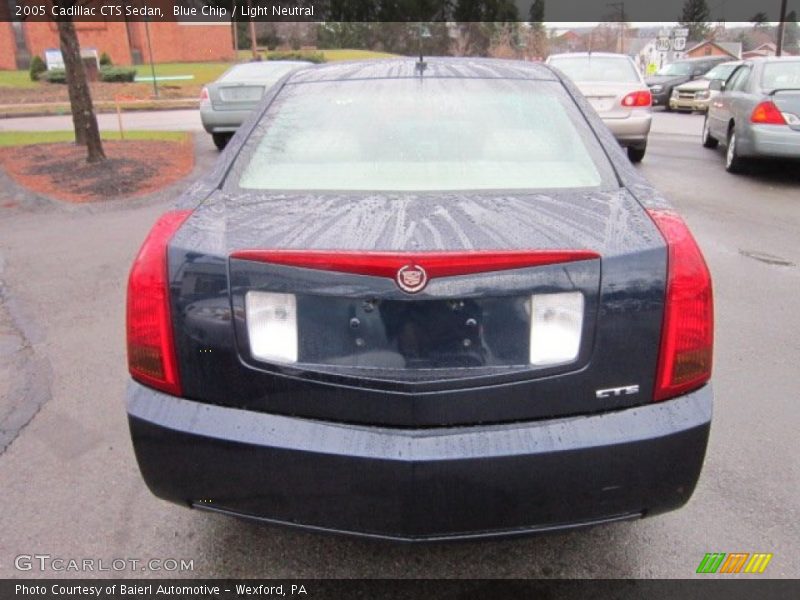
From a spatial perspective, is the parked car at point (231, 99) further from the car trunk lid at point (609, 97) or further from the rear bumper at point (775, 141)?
the rear bumper at point (775, 141)

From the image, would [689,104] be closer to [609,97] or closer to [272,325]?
[609,97]

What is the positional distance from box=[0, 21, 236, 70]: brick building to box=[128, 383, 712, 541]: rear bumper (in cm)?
5308

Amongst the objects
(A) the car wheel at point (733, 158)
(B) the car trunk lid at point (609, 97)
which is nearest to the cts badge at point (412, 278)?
(A) the car wheel at point (733, 158)

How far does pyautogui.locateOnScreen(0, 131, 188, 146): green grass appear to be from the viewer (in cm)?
1346

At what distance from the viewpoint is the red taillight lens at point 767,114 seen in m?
8.59

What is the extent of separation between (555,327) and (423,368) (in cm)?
37

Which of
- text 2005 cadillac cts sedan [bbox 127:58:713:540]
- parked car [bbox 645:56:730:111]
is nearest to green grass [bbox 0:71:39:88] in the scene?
parked car [bbox 645:56:730:111]

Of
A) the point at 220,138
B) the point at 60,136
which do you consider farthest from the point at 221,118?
the point at 60,136

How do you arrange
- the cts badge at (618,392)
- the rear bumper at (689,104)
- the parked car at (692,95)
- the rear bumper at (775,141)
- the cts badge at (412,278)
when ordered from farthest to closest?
1. the rear bumper at (689,104)
2. the parked car at (692,95)
3. the rear bumper at (775,141)
4. the cts badge at (618,392)
5. the cts badge at (412,278)

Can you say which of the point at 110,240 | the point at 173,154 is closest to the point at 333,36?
the point at 173,154

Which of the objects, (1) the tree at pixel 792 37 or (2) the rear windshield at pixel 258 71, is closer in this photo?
(2) the rear windshield at pixel 258 71

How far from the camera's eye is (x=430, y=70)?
307cm

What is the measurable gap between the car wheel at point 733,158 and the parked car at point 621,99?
1.15 meters

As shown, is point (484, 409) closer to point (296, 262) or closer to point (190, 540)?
point (296, 262)
